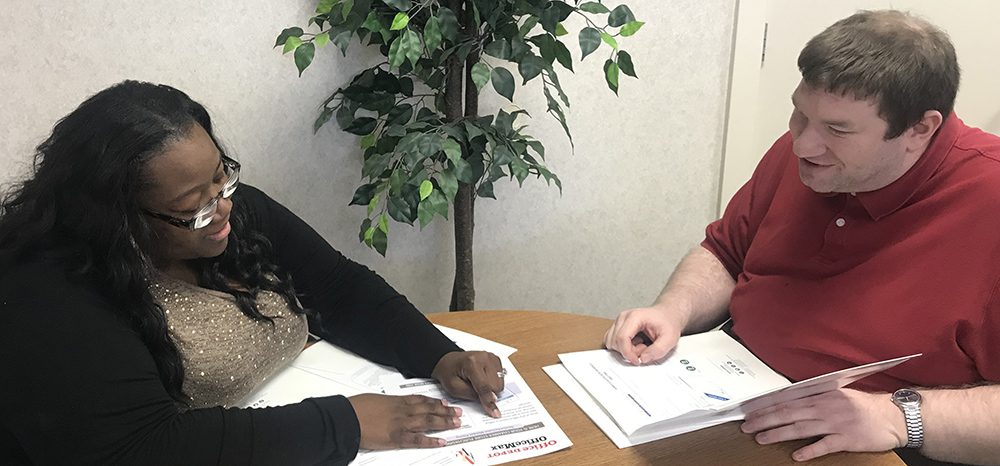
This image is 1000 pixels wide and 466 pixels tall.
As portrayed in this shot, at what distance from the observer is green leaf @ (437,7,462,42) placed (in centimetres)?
146

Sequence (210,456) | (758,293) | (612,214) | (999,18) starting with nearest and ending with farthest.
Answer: (210,456)
(758,293)
(999,18)
(612,214)

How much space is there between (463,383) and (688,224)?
149 centimetres

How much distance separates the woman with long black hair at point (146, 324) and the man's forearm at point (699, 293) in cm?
44

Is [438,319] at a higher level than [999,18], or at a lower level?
lower

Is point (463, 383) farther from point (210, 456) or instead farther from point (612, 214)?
point (612, 214)

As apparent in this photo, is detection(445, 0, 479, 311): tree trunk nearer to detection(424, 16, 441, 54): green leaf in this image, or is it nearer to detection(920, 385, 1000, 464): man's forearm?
detection(424, 16, 441, 54): green leaf

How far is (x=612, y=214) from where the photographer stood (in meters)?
2.35

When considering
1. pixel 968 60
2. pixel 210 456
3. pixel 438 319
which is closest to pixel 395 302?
pixel 438 319

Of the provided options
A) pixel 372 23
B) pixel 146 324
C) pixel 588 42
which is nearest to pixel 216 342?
pixel 146 324

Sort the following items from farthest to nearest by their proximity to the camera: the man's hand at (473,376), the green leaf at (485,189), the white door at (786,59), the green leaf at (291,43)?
the white door at (786,59) < the green leaf at (485,189) < the green leaf at (291,43) < the man's hand at (473,376)

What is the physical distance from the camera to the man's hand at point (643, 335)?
4.19 ft

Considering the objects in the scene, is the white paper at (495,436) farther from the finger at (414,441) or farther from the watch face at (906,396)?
the watch face at (906,396)

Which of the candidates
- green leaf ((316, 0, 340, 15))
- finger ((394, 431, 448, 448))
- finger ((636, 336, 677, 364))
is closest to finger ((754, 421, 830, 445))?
finger ((636, 336, 677, 364))

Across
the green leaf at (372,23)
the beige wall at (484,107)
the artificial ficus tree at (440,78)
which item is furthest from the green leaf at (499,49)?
the beige wall at (484,107)
